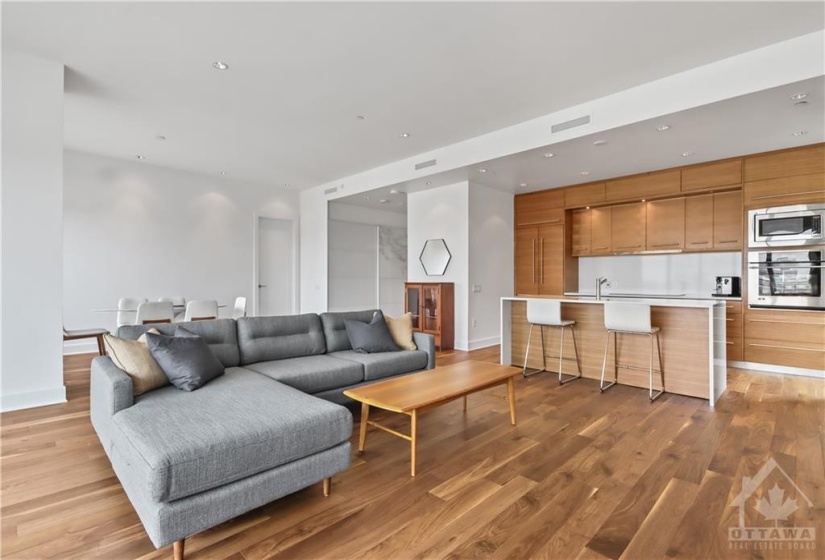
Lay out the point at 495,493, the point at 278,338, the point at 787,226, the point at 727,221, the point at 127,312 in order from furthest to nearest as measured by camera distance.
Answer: the point at 127,312, the point at 727,221, the point at 787,226, the point at 278,338, the point at 495,493

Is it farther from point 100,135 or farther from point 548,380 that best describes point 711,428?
point 100,135

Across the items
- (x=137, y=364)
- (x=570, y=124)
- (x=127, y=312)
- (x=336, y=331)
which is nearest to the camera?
(x=137, y=364)

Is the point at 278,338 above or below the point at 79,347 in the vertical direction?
above

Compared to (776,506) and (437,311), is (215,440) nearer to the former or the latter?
(776,506)

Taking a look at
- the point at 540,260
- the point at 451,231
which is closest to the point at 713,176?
the point at 540,260

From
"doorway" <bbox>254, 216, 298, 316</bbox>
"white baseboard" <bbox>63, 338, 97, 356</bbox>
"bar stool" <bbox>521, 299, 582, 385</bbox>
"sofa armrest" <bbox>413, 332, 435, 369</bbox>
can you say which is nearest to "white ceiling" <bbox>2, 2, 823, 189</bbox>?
"bar stool" <bbox>521, 299, 582, 385</bbox>

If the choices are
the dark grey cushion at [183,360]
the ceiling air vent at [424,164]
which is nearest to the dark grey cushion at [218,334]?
the dark grey cushion at [183,360]

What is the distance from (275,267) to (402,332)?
5.17m

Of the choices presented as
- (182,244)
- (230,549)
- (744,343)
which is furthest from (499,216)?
(230,549)

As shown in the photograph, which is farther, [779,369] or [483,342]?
[483,342]

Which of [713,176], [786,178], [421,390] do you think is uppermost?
[713,176]

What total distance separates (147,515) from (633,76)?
4.54 metres

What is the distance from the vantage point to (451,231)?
6.50m

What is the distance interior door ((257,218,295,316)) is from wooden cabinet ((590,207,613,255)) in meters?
5.80
